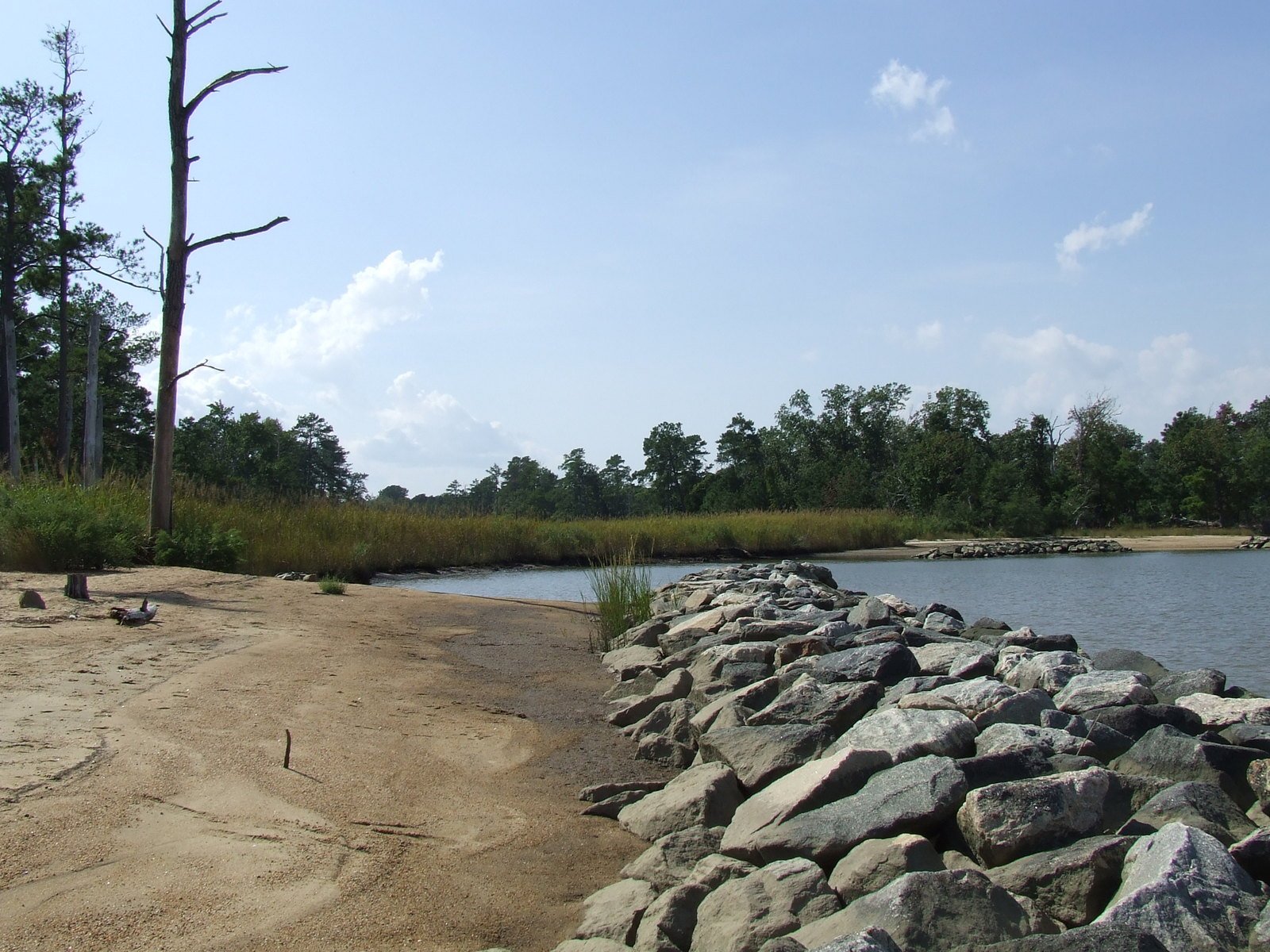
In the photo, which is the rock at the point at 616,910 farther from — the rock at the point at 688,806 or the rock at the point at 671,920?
the rock at the point at 688,806

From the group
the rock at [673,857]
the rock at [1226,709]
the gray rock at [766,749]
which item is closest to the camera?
the rock at [673,857]

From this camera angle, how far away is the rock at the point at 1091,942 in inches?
88.0

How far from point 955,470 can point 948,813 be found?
47406 millimetres

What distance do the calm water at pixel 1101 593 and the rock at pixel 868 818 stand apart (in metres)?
4.76

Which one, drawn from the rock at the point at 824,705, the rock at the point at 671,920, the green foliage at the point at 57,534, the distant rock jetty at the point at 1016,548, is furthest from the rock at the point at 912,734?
the distant rock jetty at the point at 1016,548

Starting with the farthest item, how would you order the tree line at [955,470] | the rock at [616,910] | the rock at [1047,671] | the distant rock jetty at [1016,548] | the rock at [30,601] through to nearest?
the tree line at [955,470] → the distant rock jetty at [1016,548] → the rock at [30,601] → the rock at [1047,671] → the rock at [616,910]

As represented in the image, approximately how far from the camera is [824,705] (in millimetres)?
4977

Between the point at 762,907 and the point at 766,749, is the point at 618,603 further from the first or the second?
the point at 762,907

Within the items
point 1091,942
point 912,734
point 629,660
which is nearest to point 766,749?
point 912,734

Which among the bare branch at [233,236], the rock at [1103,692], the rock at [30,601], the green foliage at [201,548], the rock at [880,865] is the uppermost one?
the bare branch at [233,236]

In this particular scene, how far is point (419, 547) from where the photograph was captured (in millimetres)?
21109

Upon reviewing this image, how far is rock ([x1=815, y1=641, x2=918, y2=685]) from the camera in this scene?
5516mm

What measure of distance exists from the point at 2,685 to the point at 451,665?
3097mm

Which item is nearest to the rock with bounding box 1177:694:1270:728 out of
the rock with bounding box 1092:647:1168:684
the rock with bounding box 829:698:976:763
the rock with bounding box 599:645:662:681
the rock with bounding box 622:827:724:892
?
the rock with bounding box 1092:647:1168:684
